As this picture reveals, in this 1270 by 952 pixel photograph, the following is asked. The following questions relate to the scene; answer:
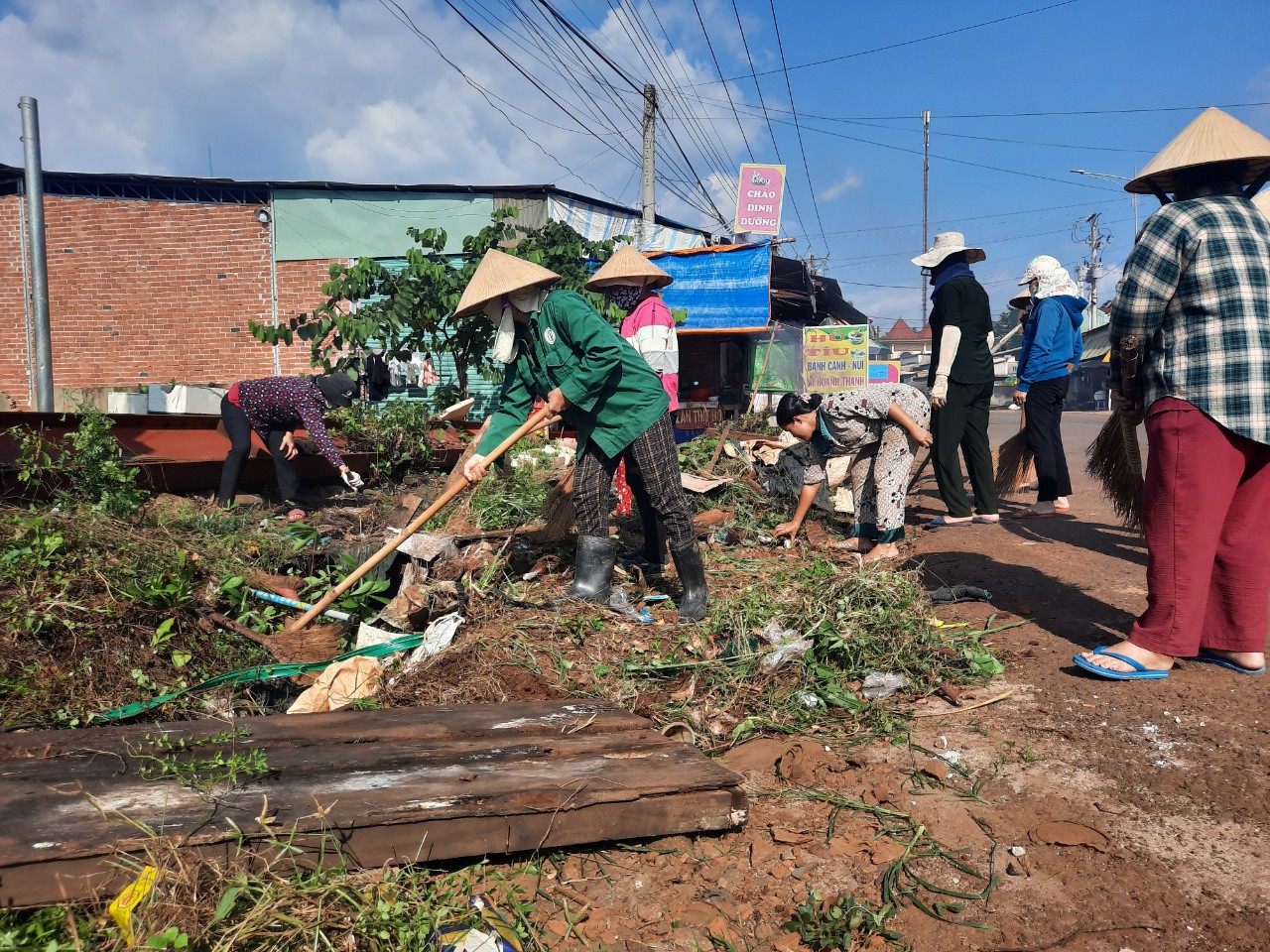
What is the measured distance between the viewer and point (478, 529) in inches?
233

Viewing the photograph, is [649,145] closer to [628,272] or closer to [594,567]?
[628,272]

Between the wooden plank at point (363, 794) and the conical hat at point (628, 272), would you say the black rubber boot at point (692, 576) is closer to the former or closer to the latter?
the wooden plank at point (363, 794)

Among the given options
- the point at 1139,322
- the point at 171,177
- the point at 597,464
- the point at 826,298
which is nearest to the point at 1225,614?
the point at 1139,322

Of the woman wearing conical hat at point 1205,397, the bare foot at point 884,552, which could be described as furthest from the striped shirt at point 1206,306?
the bare foot at point 884,552

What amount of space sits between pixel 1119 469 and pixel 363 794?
3.72 metres

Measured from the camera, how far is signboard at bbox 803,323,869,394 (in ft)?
46.8

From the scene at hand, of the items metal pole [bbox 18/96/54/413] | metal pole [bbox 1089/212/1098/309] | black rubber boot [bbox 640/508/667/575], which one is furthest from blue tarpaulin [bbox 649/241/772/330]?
metal pole [bbox 1089/212/1098/309]

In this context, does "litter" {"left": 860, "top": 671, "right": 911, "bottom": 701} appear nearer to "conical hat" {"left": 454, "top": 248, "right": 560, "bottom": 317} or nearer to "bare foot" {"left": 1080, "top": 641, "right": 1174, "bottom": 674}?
"bare foot" {"left": 1080, "top": 641, "right": 1174, "bottom": 674}

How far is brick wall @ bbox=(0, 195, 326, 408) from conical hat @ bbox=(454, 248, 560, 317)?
43.1 ft

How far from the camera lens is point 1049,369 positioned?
20.0 feet

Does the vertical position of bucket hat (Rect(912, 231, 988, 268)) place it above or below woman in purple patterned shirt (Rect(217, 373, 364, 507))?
above

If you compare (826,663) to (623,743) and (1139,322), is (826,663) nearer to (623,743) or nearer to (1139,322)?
(623,743)

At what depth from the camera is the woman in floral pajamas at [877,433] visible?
495 centimetres

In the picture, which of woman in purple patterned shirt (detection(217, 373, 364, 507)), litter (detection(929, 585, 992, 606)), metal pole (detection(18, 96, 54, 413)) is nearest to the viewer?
litter (detection(929, 585, 992, 606))
